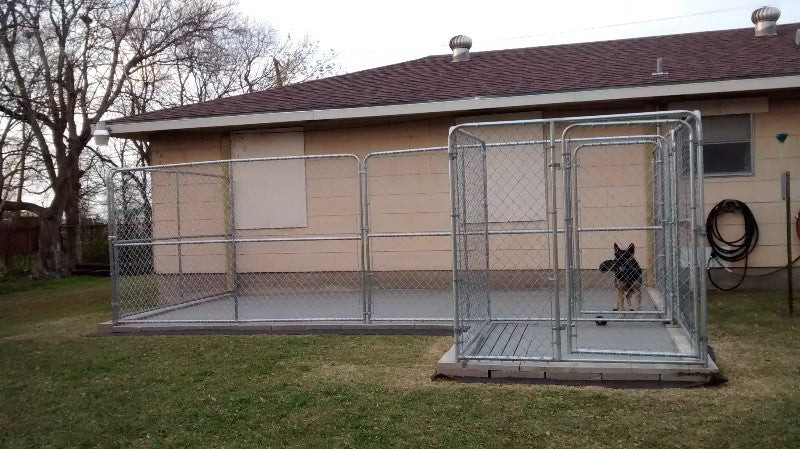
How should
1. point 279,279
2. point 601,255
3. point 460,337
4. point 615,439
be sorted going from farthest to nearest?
point 279,279 → point 601,255 → point 460,337 → point 615,439

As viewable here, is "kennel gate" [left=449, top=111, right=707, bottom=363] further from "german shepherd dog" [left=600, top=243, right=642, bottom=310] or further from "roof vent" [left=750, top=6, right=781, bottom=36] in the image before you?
"roof vent" [left=750, top=6, right=781, bottom=36]

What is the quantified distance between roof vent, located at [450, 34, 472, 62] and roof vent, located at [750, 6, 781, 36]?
4.94 metres

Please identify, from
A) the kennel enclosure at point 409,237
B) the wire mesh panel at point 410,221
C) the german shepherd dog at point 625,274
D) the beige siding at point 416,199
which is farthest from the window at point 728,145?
the wire mesh panel at point 410,221

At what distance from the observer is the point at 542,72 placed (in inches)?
446

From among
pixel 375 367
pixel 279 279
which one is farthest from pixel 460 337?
pixel 279 279

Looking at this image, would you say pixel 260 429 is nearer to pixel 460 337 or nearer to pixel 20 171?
pixel 460 337

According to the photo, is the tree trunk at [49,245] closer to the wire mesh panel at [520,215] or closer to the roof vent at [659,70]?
the wire mesh panel at [520,215]

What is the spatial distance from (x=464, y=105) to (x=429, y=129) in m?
0.90

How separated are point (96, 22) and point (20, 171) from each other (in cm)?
468

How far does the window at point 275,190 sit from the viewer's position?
37.5ft

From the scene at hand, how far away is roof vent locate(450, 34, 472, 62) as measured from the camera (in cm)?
1365

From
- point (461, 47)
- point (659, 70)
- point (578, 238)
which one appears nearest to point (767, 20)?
point (659, 70)

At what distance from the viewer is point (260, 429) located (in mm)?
4867

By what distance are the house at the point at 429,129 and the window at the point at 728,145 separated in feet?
0.05
